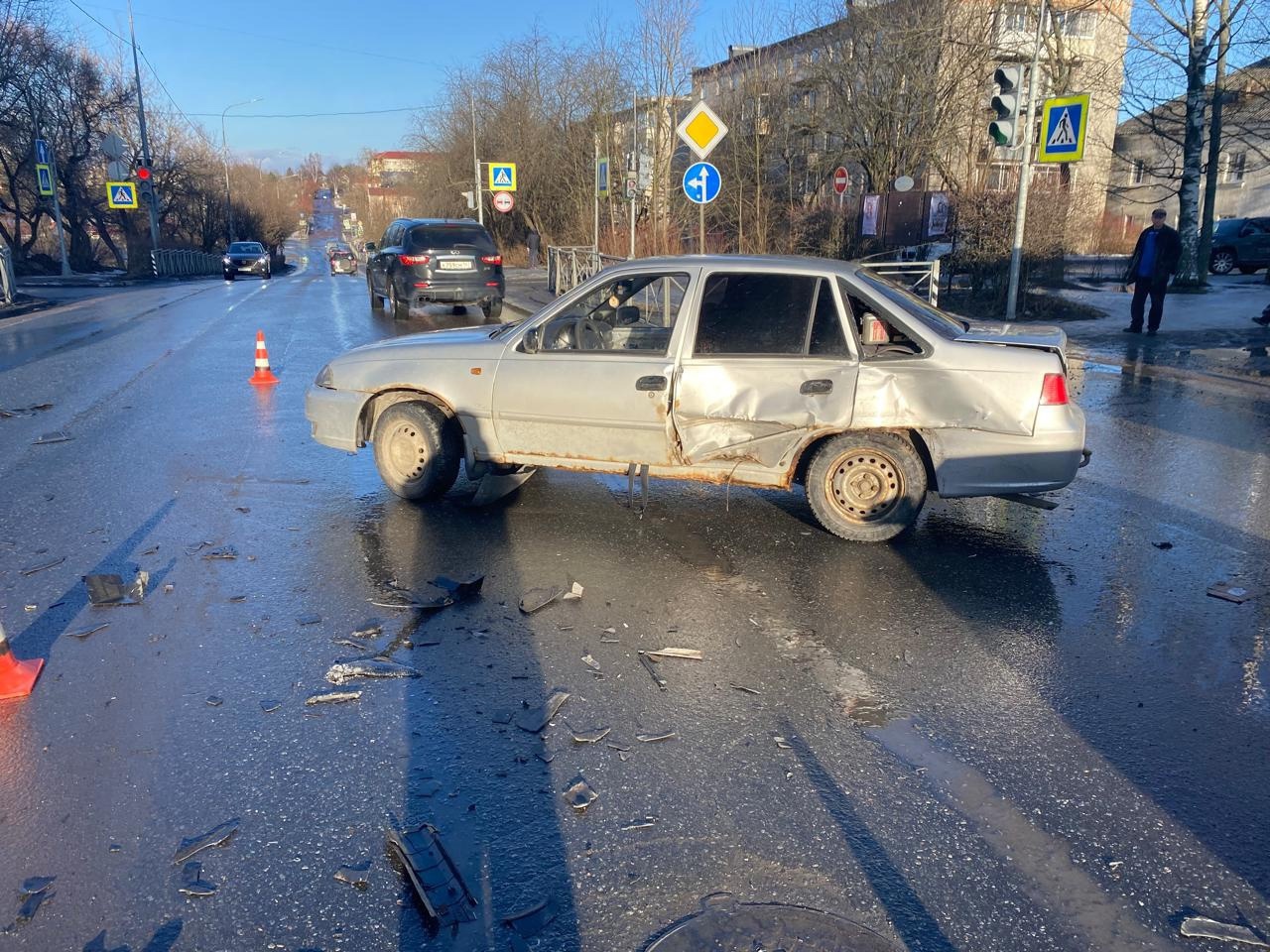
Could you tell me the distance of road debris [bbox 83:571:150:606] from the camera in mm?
4777

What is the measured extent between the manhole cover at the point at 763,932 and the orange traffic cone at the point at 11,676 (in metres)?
2.92

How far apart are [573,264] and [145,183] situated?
2786 cm

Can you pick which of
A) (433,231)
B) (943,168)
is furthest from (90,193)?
(943,168)

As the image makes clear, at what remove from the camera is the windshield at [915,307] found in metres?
5.70

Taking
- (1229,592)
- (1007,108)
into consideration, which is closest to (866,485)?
(1229,592)

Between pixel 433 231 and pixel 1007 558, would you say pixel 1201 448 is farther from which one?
pixel 433 231

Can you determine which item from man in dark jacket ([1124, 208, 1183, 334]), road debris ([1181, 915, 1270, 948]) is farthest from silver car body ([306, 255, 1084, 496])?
man in dark jacket ([1124, 208, 1183, 334])

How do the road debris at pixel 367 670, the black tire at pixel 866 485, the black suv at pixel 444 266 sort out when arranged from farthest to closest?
the black suv at pixel 444 266
the black tire at pixel 866 485
the road debris at pixel 367 670

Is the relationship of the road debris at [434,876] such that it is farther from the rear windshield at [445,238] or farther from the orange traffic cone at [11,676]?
the rear windshield at [445,238]

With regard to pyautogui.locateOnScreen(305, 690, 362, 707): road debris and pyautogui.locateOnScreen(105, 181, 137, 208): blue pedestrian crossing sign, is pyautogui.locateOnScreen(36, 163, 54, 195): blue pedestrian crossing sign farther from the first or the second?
pyautogui.locateOnScreen(305, 690, 362, 707): road debris

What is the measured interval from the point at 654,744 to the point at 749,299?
3155 millimetres

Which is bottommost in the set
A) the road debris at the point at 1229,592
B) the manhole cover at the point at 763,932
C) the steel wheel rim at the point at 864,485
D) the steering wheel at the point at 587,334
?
the manhole cover at the point at 763,932

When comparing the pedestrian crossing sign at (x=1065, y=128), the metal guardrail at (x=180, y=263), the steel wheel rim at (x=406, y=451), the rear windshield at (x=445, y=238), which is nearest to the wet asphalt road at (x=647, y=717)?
the steel wheel rim at (x=406, y=451)

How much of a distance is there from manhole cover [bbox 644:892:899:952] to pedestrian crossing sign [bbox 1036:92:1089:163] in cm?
1429
